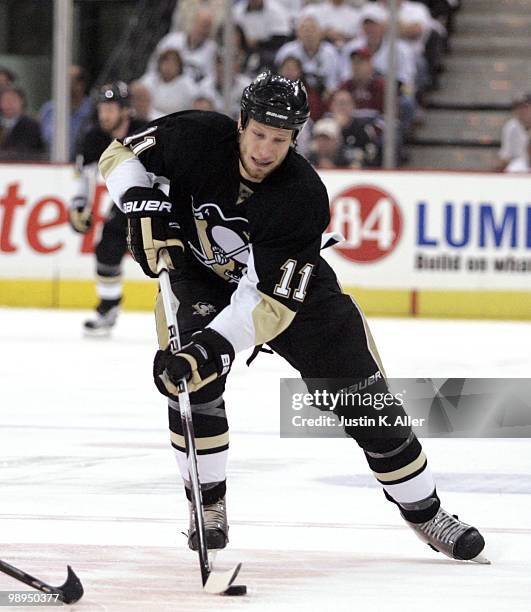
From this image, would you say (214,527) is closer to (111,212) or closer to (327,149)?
(111,212)

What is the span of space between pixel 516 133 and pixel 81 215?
309 cm

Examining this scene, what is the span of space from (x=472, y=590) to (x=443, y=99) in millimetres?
7278

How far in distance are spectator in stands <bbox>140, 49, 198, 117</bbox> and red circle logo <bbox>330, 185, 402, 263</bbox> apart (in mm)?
1372

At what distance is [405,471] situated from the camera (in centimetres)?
329

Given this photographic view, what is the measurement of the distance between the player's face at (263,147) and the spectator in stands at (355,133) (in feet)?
20.5

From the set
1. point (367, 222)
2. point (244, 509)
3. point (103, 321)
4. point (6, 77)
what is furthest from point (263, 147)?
point (6, 77)

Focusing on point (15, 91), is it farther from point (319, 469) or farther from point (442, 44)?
point (319, 469)

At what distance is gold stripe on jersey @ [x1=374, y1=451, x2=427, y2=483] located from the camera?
130 inches

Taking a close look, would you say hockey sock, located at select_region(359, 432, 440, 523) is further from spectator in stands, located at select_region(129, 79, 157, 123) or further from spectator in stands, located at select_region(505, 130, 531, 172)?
spectator in stands, located at select_region(129, 79, 157, 123)

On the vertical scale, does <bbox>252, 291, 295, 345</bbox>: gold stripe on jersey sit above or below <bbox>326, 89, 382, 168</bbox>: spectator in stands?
above

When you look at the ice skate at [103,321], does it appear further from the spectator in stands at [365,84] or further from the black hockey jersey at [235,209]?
the black hockey jersey at [235,209]

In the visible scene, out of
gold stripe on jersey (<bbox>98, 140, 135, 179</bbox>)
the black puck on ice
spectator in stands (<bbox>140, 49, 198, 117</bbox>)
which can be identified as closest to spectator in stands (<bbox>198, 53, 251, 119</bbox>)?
spectator in stands (<bbox>140, 49, 198, 117</bbox>)

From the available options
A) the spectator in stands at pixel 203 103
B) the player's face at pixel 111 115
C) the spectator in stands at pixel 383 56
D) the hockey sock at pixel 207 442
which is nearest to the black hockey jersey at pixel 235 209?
the hockey sock at pixel 207 442

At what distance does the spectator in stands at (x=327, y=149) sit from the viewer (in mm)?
9336
